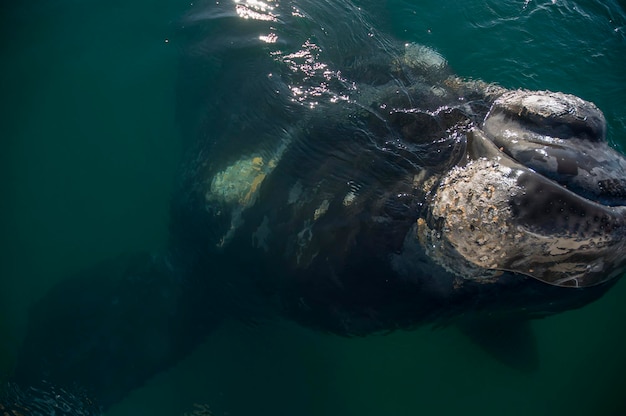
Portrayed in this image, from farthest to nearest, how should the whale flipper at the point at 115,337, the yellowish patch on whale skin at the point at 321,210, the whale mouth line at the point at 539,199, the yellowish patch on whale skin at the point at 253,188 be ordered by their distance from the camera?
the whale flipper at the point at 115,337 < the yellowish patch on whale skin at the point at 253,188 < the yellowish patch on whale skin at the point at 321,210 < the whale mouth line at the point at 539,199

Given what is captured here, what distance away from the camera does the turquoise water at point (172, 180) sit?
5.57 m

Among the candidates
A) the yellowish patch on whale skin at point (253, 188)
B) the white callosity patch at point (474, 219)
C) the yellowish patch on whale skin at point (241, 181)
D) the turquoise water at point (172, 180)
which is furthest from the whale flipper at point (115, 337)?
the white callosity patch at point (474, 219)

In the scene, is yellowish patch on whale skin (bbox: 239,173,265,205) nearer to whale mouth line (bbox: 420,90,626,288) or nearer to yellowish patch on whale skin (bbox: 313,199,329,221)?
yellowish patch on whale skin (bbox: 313,199,329,221)

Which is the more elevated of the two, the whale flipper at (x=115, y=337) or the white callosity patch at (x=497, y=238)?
the white callosity patch at (x=497, y=238)

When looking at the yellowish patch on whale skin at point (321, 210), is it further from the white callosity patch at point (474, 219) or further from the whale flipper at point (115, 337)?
the whale flipper at point (115, 337)

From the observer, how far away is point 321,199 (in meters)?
4.35

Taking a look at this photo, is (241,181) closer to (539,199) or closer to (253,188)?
(253,188)

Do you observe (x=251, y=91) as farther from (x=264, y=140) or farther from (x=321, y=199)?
(x=321, y=199)

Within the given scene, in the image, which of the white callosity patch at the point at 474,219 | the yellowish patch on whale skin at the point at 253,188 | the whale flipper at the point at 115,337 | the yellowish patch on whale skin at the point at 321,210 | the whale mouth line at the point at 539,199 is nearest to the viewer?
the whale mouth line at the point at 539,199

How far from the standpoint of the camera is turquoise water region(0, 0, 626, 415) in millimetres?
5574

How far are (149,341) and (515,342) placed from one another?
13.0 ft

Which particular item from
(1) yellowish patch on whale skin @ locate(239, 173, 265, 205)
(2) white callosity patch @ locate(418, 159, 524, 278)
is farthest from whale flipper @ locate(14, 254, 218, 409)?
(2) white callosity patch @ locate(418, 159, 524, 278)

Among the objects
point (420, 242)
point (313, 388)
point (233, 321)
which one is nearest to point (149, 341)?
point (233, 321)

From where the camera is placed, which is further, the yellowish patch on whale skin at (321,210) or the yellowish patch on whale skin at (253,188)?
the yellowish patch on whale skin at (253,188)
